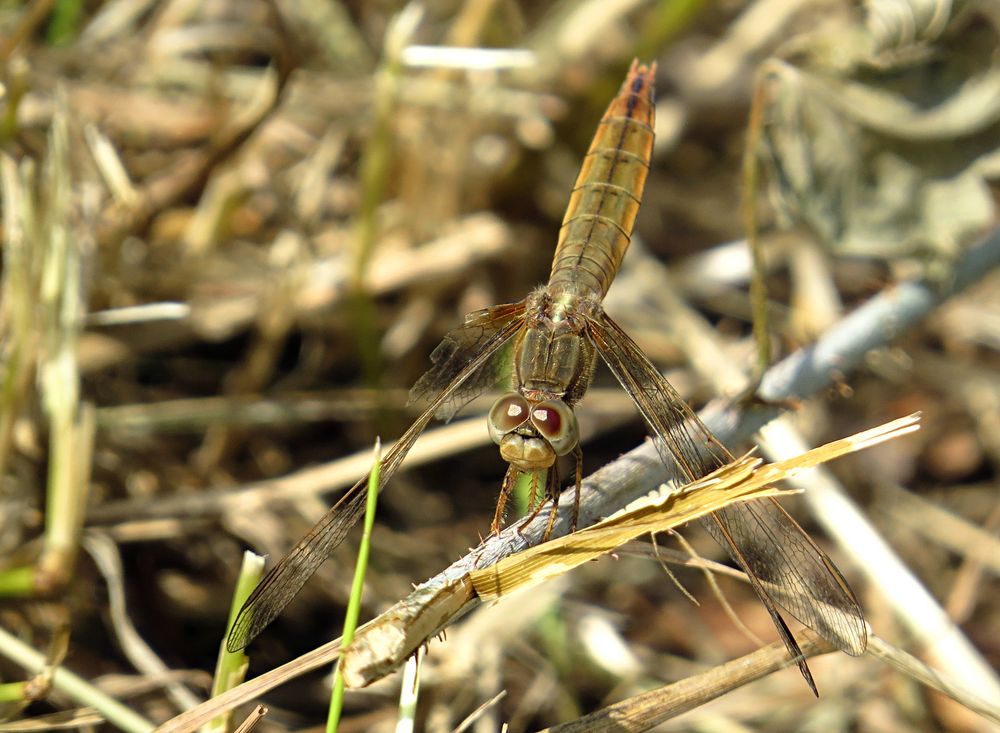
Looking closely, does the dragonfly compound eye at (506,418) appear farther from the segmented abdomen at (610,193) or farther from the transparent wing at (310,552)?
the segmented abdomen at (610,193)

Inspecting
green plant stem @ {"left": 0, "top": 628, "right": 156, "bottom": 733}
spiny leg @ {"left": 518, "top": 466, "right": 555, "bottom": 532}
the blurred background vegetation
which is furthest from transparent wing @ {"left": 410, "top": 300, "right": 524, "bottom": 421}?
green plant stem @ {"left": 0, "top": 628, "right": 156, "bottom": 733}

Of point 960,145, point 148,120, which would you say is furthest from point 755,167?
point 148,120

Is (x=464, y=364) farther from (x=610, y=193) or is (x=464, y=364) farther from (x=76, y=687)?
(x=76, y=687)

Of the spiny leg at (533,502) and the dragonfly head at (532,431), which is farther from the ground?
the dragonfly head at (532,431)

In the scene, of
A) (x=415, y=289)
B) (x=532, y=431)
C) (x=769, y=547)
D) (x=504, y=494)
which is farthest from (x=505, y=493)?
(x=415, y=289)

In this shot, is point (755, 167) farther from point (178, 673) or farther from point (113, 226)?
point (113, 226)

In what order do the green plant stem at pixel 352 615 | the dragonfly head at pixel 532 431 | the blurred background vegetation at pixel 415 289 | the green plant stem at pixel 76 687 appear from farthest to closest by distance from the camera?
the blurred background vegetation at pixel 415 289
the green plant stem at pixel 76 687
the dragonfly head at pixel 532 431
the green plant stem at pixel 352 615

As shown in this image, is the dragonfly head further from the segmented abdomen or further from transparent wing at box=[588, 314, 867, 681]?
the segmented abdomen

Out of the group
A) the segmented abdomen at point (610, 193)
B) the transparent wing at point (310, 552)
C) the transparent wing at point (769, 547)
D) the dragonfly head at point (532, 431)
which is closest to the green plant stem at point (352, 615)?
the transparent wing at point (310, 552)
